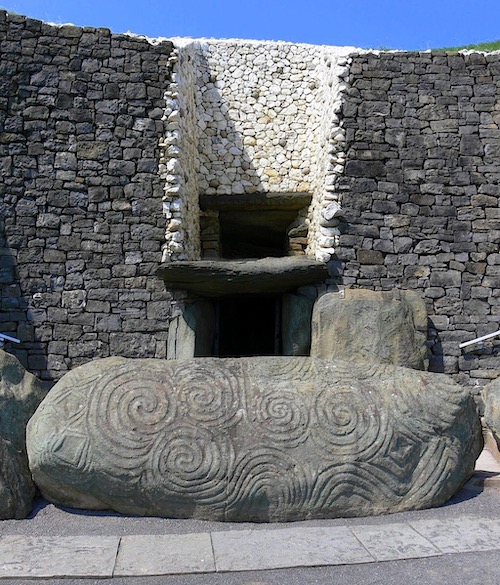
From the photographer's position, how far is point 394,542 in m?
3.32

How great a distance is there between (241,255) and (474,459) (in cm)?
716

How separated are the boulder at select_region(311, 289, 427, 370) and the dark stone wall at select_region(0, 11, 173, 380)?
1.97m

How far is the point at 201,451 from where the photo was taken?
3623 millimetres

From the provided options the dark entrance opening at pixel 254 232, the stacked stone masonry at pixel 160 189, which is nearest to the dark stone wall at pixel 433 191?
the stacked stone masonry at pixel 160 189

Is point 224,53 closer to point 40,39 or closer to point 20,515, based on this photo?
point 40,39

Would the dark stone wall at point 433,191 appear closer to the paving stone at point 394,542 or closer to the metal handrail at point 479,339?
the metal handrail at point 479,339

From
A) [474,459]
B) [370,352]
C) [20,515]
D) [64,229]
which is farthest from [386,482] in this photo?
[64,229]

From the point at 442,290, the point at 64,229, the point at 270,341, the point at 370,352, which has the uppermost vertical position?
the point at 64,229

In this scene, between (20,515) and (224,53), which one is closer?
(20,515)

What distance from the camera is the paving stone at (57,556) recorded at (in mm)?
2922

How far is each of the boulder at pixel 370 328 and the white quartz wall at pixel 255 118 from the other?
1374mm

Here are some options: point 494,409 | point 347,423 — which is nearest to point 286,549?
point 347,423

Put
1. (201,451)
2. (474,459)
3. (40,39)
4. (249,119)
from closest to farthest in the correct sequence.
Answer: (201,451) → (474,459) → (40,39) → (249,119)

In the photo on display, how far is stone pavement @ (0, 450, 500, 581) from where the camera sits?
2.99 metres
